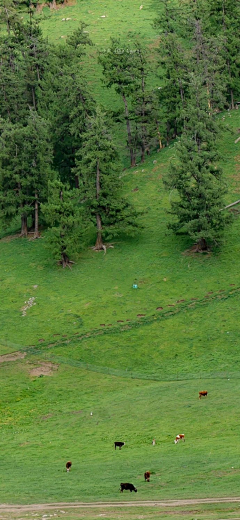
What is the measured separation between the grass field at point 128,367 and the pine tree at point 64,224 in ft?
6.76

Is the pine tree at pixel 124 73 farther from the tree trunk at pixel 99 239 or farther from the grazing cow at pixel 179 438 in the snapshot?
the grazing cow at pixel 179 438

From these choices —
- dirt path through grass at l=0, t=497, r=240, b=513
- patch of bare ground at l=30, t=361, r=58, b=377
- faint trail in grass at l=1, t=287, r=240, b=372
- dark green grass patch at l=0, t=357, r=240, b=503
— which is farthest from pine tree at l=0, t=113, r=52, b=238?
dirt path through grass at l=0, t=497, r=240, b=513

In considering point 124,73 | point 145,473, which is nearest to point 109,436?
point 145,473

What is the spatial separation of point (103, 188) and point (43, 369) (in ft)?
89.9

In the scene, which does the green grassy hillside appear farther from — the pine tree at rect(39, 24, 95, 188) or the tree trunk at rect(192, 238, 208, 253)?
the pine tree at rect(39, 24, 95, 188)

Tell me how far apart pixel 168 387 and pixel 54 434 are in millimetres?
11477

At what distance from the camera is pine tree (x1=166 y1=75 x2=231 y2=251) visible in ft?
295

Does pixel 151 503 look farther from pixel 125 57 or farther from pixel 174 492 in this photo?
pixel 125 57

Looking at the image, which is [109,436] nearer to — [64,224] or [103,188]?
[64,224]

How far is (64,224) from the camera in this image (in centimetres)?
9344

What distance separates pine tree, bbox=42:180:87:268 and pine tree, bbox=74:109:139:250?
1890mm

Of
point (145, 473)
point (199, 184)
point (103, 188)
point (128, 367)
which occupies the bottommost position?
point (128, 367)

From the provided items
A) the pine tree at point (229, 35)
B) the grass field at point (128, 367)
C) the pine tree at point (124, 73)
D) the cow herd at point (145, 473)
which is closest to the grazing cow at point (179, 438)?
the cow herd at point (145, 473)

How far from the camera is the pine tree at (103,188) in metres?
95.5
